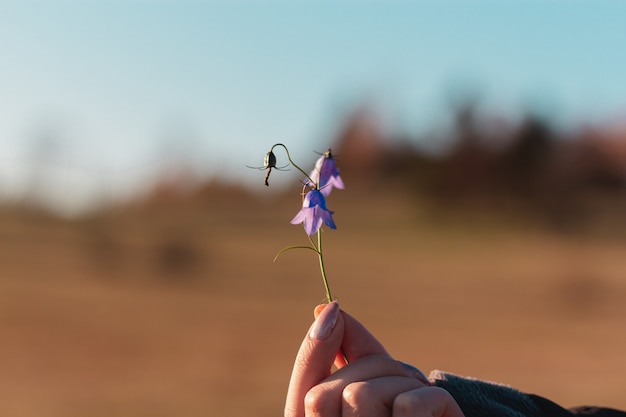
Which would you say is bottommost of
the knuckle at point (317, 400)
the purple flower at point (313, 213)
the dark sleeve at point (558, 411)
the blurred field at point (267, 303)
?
the blurred field at point (267, 303)

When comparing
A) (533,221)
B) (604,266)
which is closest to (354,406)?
(604,266)

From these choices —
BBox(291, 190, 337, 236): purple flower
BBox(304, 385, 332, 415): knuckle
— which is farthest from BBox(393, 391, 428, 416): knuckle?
BBox(291, 190, 337, 236): purple flower

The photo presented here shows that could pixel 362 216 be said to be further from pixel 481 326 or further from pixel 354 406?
pixel 354 406

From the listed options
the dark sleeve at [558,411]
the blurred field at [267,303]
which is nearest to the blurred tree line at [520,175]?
the blurred field at [267,303]

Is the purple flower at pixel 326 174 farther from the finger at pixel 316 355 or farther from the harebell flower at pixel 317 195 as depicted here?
the finger at pixel 316 355

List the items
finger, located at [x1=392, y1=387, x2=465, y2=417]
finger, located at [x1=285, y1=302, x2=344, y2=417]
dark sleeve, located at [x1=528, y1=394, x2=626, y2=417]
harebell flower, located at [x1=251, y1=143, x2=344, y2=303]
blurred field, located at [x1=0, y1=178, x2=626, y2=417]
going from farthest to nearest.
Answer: blurred field, located at [x1=0, y1=178, x2=626, y2=417] → dark sleeve, located at [x1=528, y1=394, x2=626, y2=417] → harebell flower, located at [x1=251, y1=143, x2=344, y2=303] → finger, located at [x1=285, y1=302, x2=344, y2=417] → finger, located at [x1=392, y1=387, x2=465, y2=417]

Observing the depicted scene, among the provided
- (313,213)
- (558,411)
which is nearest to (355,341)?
(313,213)

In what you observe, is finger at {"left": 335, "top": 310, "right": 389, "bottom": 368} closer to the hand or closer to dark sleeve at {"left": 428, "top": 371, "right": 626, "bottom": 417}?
the hand
